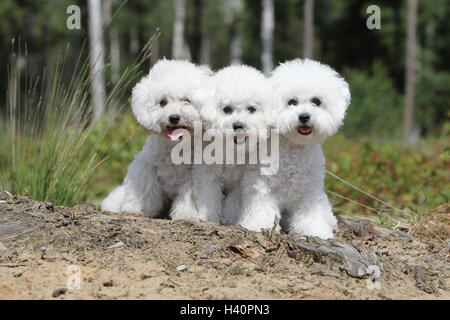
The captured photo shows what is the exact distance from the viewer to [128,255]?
9.62 ft

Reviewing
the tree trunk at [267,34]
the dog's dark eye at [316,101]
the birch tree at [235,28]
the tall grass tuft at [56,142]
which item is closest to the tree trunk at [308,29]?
the tree trunk at [267,34]

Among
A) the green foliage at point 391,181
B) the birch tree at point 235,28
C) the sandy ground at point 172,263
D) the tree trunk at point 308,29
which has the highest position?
the birch tree at point 235,28

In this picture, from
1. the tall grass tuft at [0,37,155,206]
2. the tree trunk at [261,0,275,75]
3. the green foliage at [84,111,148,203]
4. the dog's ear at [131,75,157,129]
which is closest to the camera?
the dog's ear at [131,75,157,129]

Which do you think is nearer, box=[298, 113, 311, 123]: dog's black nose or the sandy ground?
the sandy ground

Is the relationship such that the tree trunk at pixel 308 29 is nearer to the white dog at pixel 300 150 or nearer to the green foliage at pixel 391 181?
the green foliage at pixel 391 181

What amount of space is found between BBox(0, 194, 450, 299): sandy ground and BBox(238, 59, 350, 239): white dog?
30 centimetres

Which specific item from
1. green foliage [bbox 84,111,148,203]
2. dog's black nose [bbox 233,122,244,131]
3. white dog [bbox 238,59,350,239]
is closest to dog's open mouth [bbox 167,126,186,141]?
dog's black nose [bbox 233,122,244,131]

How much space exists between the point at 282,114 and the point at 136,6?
29.9 meters

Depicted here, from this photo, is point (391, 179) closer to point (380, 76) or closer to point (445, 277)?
point (445, 277)

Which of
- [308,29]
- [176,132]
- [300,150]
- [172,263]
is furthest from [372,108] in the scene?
[172,263]

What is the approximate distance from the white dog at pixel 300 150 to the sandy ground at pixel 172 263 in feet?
0.99

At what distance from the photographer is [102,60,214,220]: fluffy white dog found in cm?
354

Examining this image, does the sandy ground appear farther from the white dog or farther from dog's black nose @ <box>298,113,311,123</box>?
dog's black nose @ <box>298,113,311,123</box>

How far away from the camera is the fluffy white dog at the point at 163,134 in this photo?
3537 mm
